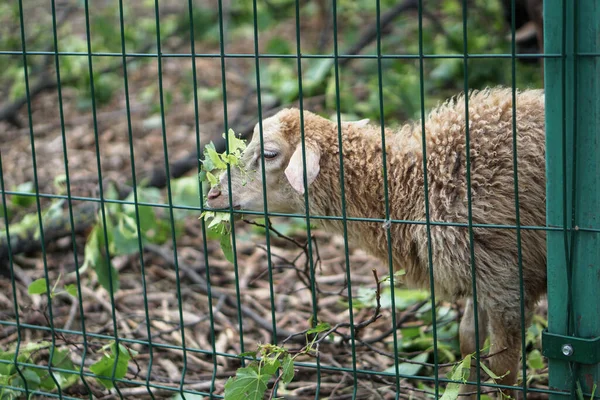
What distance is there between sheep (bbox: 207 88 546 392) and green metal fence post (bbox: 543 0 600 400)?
0.37 metres

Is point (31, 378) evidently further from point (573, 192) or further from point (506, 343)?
point (573, 192)

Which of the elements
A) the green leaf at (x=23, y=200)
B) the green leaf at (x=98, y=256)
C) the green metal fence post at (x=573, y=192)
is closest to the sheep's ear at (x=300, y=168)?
the green metal fence post at (x=573, y=192)

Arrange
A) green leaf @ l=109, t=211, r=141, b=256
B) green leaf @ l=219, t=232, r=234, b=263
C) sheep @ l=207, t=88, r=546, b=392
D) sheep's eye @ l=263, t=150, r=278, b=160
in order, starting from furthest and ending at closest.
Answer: green leaf @ l=109, t=211, r=141, b=256, sheep's eye @ l=263, t=150, r=278, b=160, sheep @ l=207, t=88, r=546, b=392, green leaf @ l=219, t=232, r=234, b=263

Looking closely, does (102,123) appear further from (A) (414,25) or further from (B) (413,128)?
(B) (413,128)

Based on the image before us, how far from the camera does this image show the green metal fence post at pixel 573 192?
2.66 meters

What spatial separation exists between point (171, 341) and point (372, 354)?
1.22 m

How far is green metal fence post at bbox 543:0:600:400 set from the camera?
2656 mm

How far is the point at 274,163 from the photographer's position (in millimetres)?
3953

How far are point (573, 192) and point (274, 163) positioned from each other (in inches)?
63.3

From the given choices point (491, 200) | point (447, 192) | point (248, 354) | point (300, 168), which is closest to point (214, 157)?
point (300, 168)

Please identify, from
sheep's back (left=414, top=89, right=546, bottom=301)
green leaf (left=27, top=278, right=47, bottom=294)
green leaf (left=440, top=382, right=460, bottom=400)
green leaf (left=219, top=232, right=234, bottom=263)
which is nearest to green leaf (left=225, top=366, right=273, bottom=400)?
green leaf (left=219, top=232, right=234, bottom=263)

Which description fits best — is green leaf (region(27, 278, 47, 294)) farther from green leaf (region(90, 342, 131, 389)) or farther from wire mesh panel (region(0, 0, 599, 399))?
green leaf (region(90, 342, 131, 389))


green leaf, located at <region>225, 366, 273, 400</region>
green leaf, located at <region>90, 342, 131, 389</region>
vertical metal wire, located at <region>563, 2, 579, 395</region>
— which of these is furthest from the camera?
green leaf, located at <region>90, 342, 131, 389</region>

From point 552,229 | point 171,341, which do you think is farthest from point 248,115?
point 552,229
